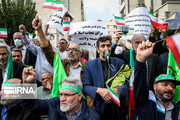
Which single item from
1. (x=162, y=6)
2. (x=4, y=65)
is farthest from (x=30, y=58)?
(x=162, y=6)

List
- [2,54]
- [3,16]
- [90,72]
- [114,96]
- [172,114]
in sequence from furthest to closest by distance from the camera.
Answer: [3,16] → [2,54] → [90,72] → [172,114] → [114,96]

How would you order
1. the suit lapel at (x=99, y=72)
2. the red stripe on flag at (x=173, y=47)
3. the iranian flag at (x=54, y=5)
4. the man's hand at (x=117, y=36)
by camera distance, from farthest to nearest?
the iranian flag at (x=54, y=5) < the man's hand at (x=117, y=36) < the suit lapel at (x=99, y=72) < the red stripe on flag at (x=173, y=47)

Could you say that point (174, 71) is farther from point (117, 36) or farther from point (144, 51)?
point (117, 36)

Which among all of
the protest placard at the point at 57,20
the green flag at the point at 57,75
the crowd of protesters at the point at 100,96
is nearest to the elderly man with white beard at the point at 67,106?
the crowd of protesters at the point at 100,96

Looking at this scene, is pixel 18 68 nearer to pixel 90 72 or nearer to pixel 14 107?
pixel 14 107

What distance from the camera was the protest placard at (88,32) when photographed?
4.08 m

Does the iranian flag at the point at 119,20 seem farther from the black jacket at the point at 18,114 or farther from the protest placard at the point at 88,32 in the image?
the black jacket at the point at 18,114

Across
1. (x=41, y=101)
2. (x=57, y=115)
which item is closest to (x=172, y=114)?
(x=57, y=115)

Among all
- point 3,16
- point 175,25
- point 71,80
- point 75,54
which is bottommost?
point 71,80

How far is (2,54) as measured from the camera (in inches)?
144

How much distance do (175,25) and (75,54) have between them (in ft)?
5.98

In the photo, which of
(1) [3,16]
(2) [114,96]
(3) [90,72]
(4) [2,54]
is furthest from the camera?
(1) [3,16]

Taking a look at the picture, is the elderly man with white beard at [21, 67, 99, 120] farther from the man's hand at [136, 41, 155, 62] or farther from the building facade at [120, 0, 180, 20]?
the building facade at [120, 0, 180, 20]

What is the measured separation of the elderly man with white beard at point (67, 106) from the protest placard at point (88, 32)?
56.2 inches
